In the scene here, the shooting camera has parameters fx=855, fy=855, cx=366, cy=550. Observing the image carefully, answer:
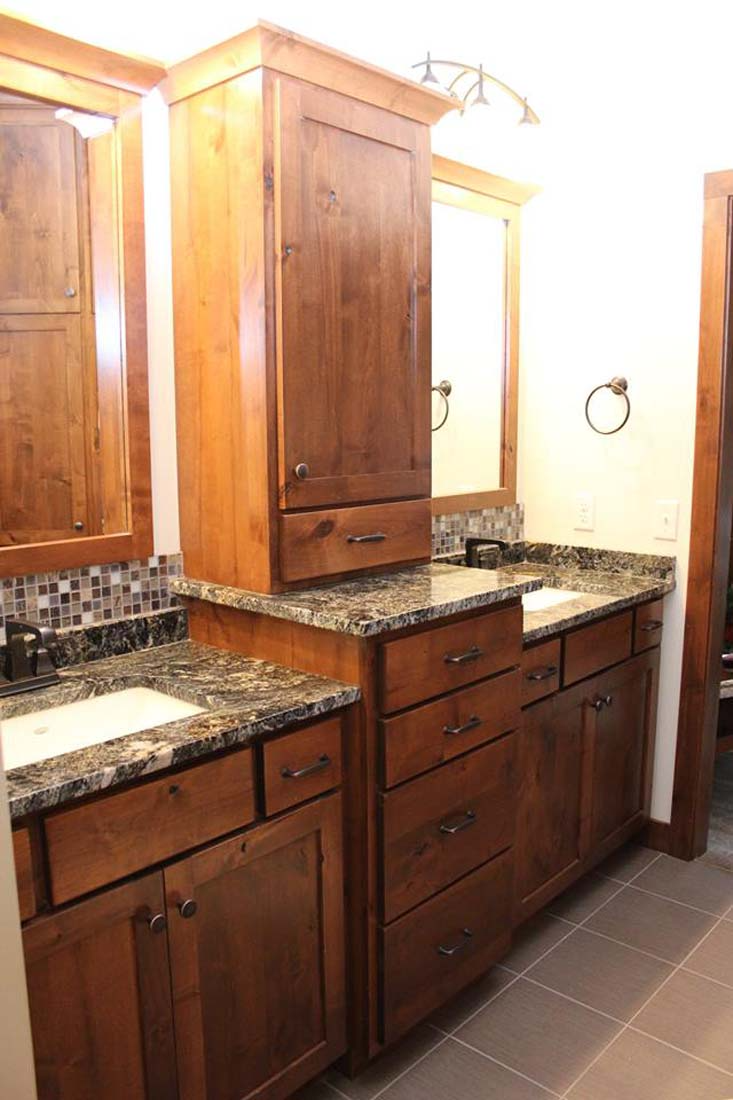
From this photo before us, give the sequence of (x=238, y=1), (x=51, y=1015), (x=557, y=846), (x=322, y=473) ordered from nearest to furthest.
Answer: (x=51, y=1015) → (x=322, y=473) → (x=238, y=1) → (x=557, y=846)

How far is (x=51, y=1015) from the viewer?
1.25 metres

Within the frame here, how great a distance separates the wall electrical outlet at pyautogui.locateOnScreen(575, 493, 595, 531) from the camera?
282cm

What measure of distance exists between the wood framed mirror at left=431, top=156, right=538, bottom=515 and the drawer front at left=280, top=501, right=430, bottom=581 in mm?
568

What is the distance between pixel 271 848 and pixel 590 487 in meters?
1.73

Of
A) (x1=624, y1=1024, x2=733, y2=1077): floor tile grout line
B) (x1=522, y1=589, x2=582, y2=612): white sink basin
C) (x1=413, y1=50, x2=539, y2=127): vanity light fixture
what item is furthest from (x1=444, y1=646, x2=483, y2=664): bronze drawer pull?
(x1=413, y1=50, x2=539, y2=127): vanity light fixture

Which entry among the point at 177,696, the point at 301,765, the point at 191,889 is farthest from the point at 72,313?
the point at 191,889

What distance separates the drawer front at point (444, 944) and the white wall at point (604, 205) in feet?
3.06

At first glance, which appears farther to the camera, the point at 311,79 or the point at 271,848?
the point at 311,79

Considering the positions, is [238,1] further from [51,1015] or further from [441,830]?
[51,1015]

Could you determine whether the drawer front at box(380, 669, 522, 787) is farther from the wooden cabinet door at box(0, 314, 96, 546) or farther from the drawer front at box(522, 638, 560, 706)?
the wooden cabinet door at box(0, 314, 96, 546)

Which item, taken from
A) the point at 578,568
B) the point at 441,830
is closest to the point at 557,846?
the point at 441,830

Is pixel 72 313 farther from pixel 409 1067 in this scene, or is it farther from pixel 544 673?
pixel 409 1067

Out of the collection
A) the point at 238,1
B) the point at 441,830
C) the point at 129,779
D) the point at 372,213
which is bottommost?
the point at 441,830

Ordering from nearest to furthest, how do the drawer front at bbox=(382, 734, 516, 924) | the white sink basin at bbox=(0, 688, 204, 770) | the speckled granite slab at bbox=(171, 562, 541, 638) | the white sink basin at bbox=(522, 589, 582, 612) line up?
1. the white sink basin at bbox=(0, 688, 204, 770)
2. the speckled granite slab at bbox=(171, 562, 541, 638)
3. the drawer front at bbox=(382, 734, 516, 924)
4. the white sink basin at bbox=(522, 589, 582, 612)
